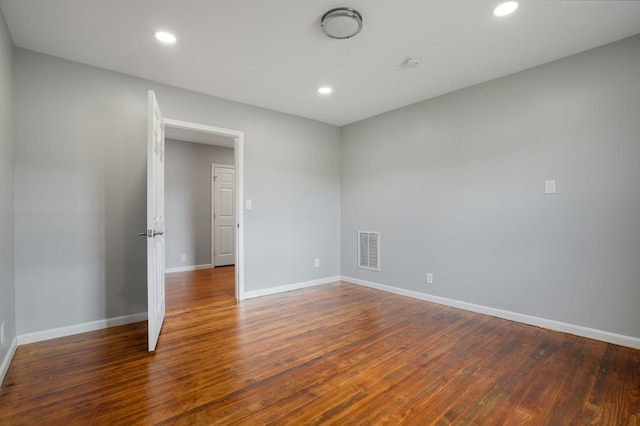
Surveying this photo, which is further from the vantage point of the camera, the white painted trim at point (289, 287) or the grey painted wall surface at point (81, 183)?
the white painted trim at point (289, 287)

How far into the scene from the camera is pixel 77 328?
2783 millimetres

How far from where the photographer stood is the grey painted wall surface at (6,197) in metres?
2.13

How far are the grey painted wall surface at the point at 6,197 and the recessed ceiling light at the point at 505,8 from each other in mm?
3491

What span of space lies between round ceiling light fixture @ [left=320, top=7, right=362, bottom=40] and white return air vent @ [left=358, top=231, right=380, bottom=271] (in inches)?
108

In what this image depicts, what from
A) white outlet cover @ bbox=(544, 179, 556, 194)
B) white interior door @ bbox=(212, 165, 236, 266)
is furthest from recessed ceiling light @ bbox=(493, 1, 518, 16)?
white interior door @ bbox=(212, 165, 236, 266)

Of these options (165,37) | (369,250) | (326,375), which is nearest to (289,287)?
(369,250)

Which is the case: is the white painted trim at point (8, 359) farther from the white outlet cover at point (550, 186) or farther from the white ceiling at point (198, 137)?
the white outlet cover at point (550, 186)

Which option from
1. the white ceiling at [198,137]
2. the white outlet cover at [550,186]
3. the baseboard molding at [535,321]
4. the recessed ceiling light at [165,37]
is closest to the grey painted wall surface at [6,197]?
the recessed ceiling light at [165,37]

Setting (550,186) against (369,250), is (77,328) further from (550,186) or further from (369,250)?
(550,186)

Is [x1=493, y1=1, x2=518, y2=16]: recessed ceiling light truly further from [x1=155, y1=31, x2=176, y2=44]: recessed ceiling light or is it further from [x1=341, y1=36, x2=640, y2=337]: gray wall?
[x1=155, y1=31, x2=176, y2=44]: recessed ceiling light

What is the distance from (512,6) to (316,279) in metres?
3.81

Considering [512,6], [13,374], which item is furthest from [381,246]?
[13,374]

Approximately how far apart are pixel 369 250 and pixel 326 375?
8.52 ft

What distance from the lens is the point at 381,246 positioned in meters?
4.32
